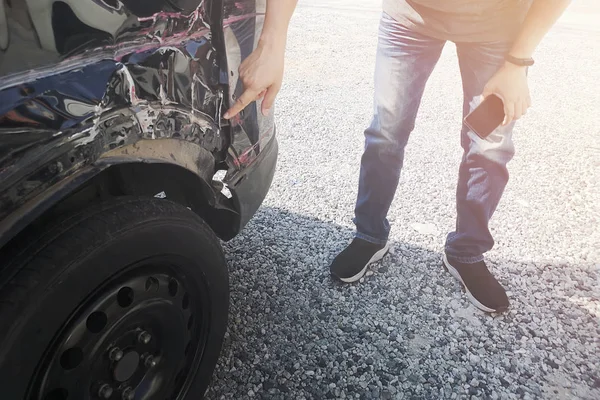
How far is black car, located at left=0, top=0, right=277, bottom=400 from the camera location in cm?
99

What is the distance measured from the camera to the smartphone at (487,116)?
1.91 m

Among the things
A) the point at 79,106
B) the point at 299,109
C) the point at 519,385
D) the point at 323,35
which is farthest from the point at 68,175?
the point at 323,35

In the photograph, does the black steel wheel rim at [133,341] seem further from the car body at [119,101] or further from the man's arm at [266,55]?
the man's arm at [266,55]

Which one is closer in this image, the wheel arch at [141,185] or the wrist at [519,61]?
the wheel arch at [141,185]

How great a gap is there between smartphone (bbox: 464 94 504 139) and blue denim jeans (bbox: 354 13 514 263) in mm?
71

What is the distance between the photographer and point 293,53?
5.96 metres

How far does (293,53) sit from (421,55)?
4.12 m

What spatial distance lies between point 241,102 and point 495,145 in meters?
1.14

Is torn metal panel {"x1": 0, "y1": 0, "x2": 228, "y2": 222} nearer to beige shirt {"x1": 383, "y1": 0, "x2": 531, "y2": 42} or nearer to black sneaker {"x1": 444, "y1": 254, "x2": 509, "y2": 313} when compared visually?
beige shirt {"x1": 383, "y1": 0, "x2": 531, "y2": 42}

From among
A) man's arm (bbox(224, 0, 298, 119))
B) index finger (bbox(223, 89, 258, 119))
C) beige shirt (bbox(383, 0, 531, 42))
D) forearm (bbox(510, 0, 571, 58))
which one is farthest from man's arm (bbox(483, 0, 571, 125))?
index finger (bbox(223, 89, 258, 119))

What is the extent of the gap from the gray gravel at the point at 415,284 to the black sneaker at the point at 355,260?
58 mm

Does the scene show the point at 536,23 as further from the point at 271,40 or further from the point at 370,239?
the point at 370,239

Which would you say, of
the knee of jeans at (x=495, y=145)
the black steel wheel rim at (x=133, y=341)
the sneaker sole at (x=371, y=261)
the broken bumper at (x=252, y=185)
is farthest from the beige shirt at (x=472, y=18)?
the black steel wheel rim at (x=133, y=341)

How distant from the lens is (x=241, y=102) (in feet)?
5.07
